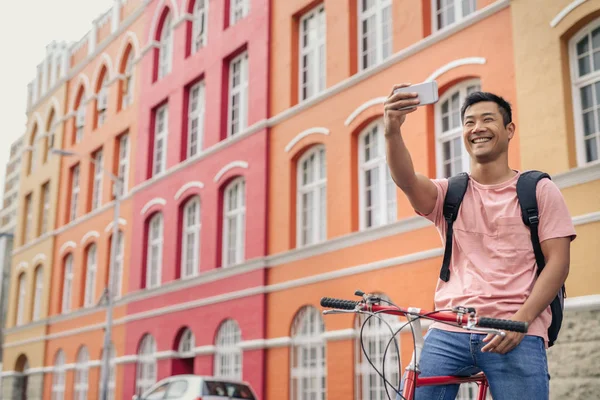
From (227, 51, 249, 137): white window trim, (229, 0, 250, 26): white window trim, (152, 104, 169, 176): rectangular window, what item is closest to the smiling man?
(227, 51, 249, 137): white window trim

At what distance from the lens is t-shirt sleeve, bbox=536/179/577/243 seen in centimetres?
365

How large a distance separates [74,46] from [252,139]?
17.3 meters

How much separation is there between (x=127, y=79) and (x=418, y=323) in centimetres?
2717

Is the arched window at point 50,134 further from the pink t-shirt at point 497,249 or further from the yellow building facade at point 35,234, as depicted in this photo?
the pink t-shirt at point 497,249

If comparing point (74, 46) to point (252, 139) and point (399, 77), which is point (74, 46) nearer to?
point (252, 139)

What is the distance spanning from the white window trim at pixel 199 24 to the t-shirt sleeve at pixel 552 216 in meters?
21.6

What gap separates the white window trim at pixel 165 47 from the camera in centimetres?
2691

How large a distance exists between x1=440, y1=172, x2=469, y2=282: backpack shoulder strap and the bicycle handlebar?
1.14 feet

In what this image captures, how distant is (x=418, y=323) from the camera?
402cm

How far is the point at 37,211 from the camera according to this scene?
35625 millimetres

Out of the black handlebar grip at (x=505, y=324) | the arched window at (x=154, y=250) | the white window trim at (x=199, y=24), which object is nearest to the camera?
the black handlebar grip at (x=505, y=324)

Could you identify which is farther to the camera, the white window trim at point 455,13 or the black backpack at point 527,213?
the white window trim at point 455,13

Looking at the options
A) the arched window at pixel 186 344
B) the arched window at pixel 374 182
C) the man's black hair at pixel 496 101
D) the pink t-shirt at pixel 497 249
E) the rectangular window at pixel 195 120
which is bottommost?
the pink t-shirt at pixel 497 249

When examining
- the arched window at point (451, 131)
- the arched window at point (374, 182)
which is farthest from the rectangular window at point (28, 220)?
the arched window at point (451, 131)
